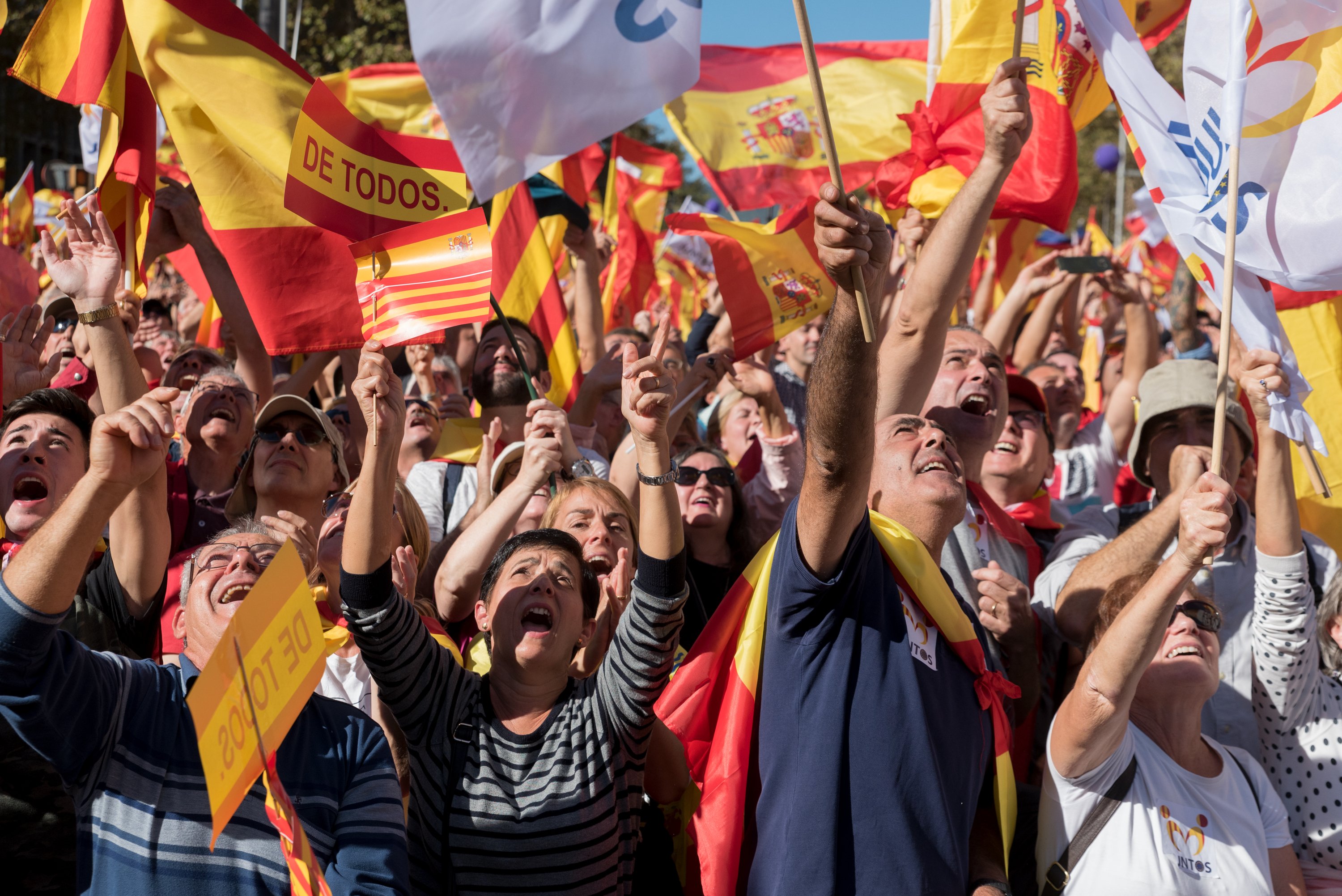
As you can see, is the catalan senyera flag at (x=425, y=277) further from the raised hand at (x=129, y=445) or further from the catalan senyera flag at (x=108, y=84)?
the catalan senyera flag at (x=108, y=84)

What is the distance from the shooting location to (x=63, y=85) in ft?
13.8

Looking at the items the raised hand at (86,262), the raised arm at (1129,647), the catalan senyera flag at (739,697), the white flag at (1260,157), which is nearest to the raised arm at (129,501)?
the raised hand at (86,262)

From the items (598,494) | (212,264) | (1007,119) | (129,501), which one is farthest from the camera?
(212,264)

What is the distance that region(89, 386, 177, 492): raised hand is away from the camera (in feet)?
7.14

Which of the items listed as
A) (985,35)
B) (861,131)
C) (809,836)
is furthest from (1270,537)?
(861,131)

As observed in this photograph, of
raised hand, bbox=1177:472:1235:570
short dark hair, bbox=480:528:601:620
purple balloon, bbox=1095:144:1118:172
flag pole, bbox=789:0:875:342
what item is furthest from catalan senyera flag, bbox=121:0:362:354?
purple balloon, bbox=1095:144:1118:172

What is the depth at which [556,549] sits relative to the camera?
9.72 ft

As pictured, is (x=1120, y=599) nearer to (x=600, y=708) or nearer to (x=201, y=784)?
(x=600, y=708)

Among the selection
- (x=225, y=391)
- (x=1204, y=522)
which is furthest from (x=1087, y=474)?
(x=225, y=391)

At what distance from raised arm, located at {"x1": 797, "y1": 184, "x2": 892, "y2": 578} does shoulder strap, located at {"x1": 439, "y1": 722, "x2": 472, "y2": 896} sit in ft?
2.82

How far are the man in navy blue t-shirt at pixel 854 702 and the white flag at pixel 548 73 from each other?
3.70 ft

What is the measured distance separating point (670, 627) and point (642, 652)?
0.08m

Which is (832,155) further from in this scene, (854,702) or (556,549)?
(556,549)

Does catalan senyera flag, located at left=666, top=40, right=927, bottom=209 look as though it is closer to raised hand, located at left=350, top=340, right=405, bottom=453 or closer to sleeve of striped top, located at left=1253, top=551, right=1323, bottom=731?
sleeve of striped top, located at left=1253, top=551, right=1323, bottom=731
